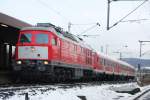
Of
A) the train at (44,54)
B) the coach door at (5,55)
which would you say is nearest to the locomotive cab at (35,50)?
the train at (44,54)

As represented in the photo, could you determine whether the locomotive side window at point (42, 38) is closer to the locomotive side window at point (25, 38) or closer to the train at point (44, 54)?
the train at point (44, 54)

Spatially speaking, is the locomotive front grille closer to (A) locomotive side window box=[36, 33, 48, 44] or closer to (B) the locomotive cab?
(B) the locomotive cab

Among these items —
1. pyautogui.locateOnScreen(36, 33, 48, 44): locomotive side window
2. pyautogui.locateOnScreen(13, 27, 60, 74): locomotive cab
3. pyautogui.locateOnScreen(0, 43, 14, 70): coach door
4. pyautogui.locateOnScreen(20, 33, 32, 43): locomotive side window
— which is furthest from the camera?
pyautogui.locateOnScreen(0, 43, 14, 70): coach door

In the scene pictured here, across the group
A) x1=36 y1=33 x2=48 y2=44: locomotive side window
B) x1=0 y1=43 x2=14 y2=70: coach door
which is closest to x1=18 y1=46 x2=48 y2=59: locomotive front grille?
x1=36 y1=33 x2=48 y2=44: locomotive side window

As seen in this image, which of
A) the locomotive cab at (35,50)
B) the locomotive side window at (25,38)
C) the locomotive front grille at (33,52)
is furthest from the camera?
the locomotive side window at (25,38)

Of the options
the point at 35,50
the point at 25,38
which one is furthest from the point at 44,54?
the point at 25,38

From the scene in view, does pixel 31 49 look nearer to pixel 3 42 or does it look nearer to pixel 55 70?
pixel 55 70

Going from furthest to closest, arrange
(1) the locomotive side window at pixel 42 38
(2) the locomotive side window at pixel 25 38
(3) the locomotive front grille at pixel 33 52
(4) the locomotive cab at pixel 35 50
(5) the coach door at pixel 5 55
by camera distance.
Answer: (5) the coach door at pixel 5 55 < (2) the locomotive side window at pixel 25 38 < (1) the locomotive side window at pixel 42 38 < (3) the locomotive front grille at pixel 33 52 < (4) the locomotive cab at pixel 35 50

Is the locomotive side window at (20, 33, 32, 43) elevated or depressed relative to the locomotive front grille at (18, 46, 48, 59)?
elevated

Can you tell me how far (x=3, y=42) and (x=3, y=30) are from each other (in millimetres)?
1001

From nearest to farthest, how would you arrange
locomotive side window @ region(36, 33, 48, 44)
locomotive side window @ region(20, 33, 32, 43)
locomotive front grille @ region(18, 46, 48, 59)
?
locomotive front grille @ region(18, 46, 48, 59), locomotive side window @ region(36, 33, 48, 44), locomotive side window @ region(20, 33, 32, 43)

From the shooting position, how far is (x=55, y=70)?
26625 mm

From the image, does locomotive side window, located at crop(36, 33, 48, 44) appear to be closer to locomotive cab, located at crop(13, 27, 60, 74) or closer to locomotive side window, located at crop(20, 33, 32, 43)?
locomotive cab, located at crop(13, 27, 60, 74)

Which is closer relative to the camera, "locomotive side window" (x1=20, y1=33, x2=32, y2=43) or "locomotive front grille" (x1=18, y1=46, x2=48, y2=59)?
"locomotive front grille" (x1=18, y1=46, x2=48, y2=59)
